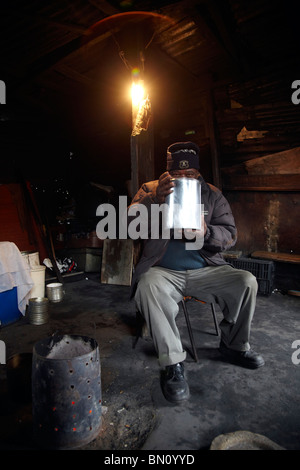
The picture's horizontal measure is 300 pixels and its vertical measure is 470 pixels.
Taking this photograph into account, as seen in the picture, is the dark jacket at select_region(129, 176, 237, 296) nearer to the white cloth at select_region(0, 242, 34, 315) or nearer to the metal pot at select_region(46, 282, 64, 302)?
the white cloth at select_region(0, 242, 34, 315)

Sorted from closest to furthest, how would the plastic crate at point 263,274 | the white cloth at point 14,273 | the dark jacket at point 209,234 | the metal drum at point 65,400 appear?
the metal drum at point 65,400 → the dark jacket at point 209,234 → the white cloth at point 14,273 → the plastic crate at point 263,274

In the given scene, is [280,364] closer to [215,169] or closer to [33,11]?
[215,169]

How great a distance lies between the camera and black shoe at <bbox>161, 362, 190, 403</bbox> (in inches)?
92.4

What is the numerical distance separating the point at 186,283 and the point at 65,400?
Answer: 1608 millimetres

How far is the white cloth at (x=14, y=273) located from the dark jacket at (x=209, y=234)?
189cm

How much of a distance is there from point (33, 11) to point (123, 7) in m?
1.18

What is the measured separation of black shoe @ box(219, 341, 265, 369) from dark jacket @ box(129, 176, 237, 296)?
0.91 m

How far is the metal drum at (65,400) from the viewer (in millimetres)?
1777

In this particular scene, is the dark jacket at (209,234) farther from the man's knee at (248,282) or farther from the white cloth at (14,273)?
the white cloth at (14,273)

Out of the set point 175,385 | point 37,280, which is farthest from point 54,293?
point 175,385

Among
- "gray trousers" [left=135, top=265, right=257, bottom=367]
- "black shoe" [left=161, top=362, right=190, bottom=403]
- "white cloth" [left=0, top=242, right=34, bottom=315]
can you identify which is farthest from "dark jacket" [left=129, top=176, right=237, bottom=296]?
"white cloth" [left=0, top=242, right=34, bottom=315]

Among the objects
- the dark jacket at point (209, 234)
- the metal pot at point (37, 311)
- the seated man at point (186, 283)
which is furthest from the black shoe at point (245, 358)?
the metal pot at point (37, 311)

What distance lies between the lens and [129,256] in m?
6.29
